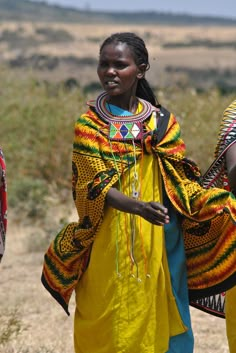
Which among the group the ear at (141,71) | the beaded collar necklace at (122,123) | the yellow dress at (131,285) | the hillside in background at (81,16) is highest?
the ear at (141,71)

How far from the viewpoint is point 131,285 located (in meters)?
4.68

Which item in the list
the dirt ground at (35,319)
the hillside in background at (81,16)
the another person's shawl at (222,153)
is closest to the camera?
the another person's shawl at (222,153)

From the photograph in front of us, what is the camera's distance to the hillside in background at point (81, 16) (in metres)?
126

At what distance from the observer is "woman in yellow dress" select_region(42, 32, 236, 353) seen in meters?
4.68

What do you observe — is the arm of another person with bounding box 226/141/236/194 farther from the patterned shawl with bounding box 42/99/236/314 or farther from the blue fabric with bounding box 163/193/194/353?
the blue fabric with bounding box 163/193/194/353

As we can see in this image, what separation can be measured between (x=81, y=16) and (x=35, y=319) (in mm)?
134443

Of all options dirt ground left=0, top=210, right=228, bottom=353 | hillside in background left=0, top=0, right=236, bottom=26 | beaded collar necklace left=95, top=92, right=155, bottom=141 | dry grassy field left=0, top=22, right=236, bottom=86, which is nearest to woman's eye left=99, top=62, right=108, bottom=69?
beaded collar necklace left=95, top=92, right=155, bottom=141

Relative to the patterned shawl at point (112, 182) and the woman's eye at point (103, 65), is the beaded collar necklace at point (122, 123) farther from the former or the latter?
the woman's eye at point (103, 65)

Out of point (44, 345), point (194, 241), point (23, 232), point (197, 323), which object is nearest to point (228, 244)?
point (194, 241)

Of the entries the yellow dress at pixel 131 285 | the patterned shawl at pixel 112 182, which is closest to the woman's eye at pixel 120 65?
the patterned shawl at pixel 112 182

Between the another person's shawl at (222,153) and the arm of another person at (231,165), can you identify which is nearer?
the arm of another person at (231,165)

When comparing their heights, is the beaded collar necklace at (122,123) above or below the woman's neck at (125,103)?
below

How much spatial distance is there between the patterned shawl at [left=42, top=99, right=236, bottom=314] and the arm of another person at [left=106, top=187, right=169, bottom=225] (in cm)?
5

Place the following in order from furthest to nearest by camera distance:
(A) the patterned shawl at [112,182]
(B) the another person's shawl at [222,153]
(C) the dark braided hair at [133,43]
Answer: (B) the another person's shawl at [222,153]
(C) the dark braided hair at [133,43]
(A) the patterned shawl at [112,182]
